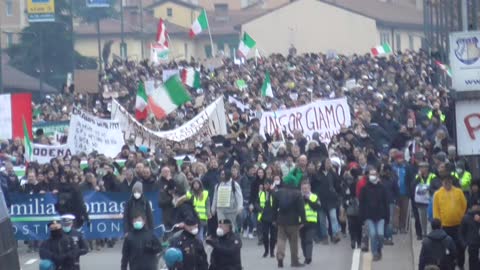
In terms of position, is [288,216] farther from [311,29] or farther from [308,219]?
[311,29]

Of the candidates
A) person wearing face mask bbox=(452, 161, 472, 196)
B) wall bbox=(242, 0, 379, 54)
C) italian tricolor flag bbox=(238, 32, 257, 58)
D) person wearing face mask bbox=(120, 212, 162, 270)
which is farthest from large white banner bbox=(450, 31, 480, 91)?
wall bbox=(242, 0, 379, 54)

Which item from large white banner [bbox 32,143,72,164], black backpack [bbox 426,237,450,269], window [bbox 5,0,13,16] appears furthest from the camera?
window [bbox 5,0,13,16]

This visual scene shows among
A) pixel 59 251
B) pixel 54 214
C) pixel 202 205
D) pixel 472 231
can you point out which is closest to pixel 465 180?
pixel 472 231

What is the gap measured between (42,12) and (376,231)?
111 ft

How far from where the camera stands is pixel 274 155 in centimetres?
3184

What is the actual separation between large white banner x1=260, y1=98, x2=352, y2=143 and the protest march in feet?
0.10

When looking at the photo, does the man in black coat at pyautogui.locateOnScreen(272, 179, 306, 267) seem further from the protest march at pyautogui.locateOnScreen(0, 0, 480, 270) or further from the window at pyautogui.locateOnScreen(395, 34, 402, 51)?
the window at pyautogui.locateOnScreen(395, 34, 402, 51)

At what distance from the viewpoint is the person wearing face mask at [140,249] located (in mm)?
20812

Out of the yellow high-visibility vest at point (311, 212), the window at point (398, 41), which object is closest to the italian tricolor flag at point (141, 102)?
the yellow high-visibility vest at point (311, 212)

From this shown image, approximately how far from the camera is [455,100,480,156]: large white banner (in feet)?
60.5

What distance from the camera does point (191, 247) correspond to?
1944 cm

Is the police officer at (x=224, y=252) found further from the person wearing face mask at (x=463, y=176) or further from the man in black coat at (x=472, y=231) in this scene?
Result: the person wearing face mask at (x=463, y=176)

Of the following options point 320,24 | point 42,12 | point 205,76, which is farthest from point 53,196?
point 320,24

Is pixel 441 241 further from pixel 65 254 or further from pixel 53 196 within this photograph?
pixel 53 196
